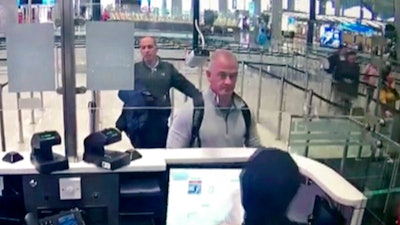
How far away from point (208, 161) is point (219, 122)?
0.57m

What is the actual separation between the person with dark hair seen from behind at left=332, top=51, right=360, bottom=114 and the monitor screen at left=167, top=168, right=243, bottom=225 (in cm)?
348

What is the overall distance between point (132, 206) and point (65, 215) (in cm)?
26

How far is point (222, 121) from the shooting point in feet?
7.86

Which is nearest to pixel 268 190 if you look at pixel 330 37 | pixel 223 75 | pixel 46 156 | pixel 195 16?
pixel 46 156

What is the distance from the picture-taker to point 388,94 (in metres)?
4.52

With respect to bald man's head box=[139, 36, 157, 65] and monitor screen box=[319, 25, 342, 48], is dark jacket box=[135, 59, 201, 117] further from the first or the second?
monitor screen box=[319, 25, 342, 48]

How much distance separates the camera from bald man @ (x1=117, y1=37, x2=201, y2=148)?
3.06 meters

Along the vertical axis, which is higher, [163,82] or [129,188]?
[163,82]

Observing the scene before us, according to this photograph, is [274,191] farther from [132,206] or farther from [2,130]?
[2,130]

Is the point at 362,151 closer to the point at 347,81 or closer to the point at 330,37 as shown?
the point at 347,81

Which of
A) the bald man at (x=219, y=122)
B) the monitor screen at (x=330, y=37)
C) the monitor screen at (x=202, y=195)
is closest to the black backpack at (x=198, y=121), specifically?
the bald man at (x=219, y=122)

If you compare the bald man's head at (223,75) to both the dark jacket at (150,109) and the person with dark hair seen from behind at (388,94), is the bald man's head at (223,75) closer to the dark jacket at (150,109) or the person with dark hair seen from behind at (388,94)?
the dark jacket at (150,109)

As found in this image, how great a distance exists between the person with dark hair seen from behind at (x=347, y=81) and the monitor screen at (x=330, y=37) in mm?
376

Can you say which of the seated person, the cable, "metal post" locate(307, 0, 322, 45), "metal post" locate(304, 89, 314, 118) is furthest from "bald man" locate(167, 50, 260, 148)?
"metal post" locate(307, 0, 322, 45)
